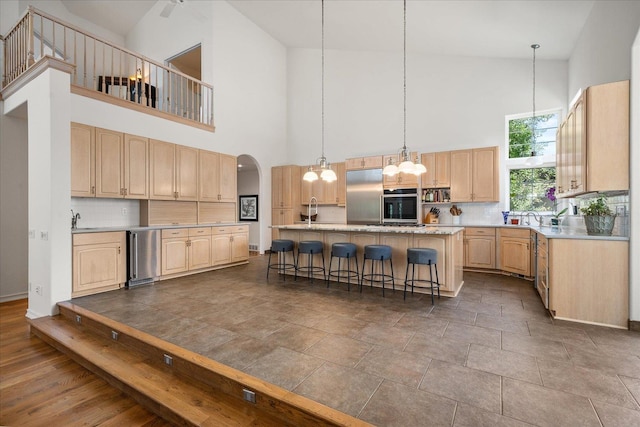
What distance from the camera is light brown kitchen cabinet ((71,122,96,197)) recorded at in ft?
13.9

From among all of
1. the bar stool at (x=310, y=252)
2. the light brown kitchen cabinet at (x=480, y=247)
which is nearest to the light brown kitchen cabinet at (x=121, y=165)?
the bar stool at (x=310, y=252)

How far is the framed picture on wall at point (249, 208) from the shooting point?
9.31 m

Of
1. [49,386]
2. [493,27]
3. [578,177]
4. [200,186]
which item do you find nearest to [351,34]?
[493,27]

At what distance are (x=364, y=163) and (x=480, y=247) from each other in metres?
3.08

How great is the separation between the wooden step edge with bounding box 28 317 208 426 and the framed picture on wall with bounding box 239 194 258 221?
598cm

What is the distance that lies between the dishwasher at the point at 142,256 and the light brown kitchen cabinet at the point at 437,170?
5359 millimetres

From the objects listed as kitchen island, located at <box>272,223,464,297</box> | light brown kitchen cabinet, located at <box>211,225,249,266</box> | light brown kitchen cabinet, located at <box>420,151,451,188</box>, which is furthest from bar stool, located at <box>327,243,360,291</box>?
light brown kitchen cabinet, located at <box>420,151,451,188</box>

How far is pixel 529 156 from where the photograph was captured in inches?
226

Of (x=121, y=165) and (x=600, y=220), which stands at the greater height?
(x=121, y=165)

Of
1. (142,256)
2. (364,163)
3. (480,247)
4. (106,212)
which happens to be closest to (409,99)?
(364,163)

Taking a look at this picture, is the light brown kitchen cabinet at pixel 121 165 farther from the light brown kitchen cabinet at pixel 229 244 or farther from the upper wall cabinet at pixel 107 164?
the light brown kitchen cabinet at pixel 229 244

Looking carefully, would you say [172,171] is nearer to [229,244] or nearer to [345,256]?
[229,244]

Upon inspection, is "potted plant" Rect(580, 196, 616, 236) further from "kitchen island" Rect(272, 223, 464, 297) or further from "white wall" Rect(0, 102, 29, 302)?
"white wall" Rect(0, 102, 29, 302)

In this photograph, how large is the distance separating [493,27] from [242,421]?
6.18m
